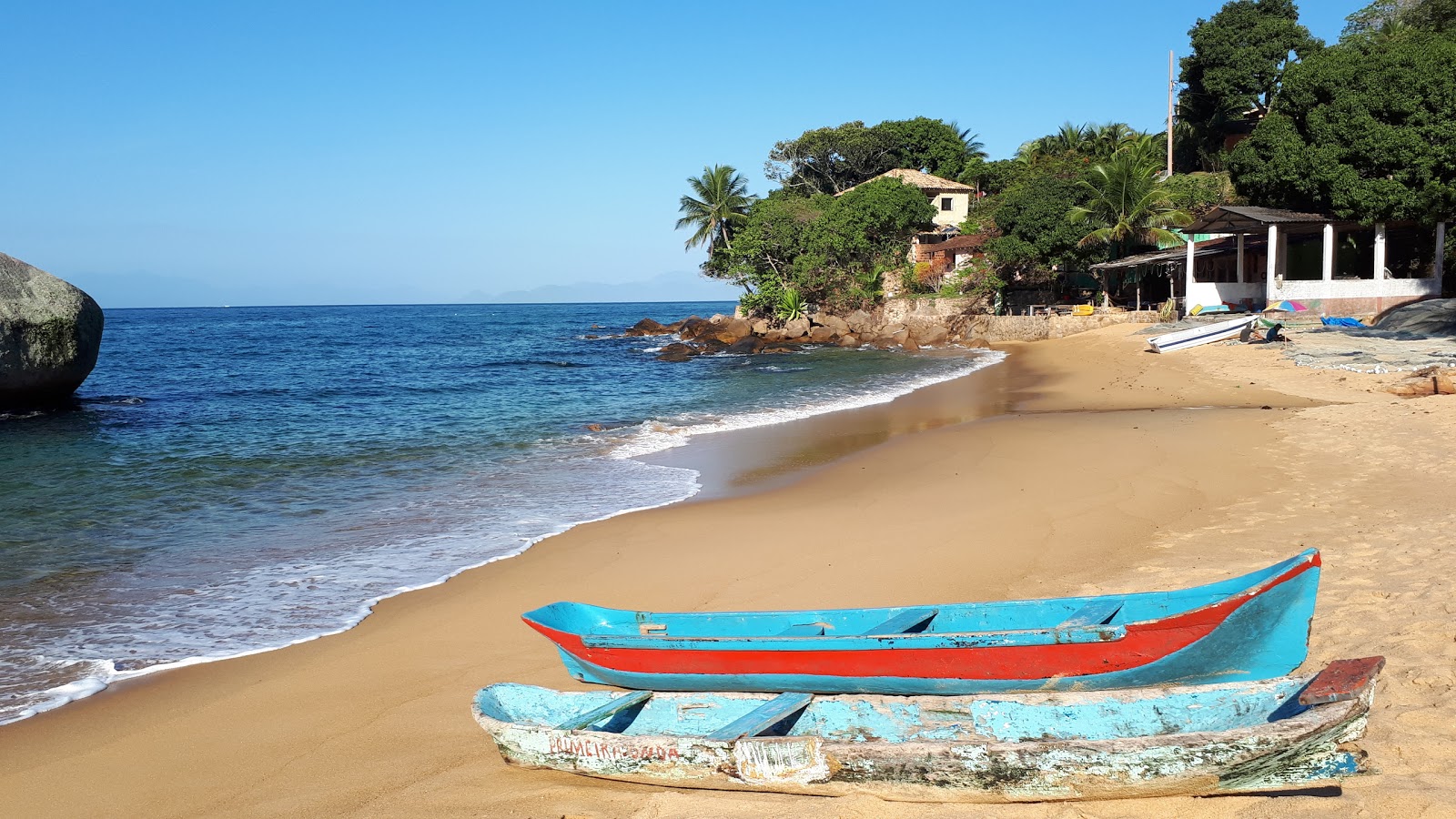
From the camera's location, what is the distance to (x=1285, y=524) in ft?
27.5

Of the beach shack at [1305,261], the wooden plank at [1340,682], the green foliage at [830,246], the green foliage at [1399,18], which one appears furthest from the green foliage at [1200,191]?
the wooden plank at [1340,682]

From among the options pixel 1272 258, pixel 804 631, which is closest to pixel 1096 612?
pixel 804 631

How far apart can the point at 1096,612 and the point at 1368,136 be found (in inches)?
1168

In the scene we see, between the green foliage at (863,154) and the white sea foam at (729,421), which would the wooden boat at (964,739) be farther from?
the green foliage at (863,154)

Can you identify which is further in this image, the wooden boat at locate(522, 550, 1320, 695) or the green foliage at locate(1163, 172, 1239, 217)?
the green foliage at locate(1163, 172, 1239, 217)

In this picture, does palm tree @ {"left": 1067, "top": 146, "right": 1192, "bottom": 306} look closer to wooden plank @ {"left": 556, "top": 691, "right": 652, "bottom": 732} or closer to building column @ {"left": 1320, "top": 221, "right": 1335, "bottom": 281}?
building column @ {"left": 1320, "top": 221, "right": 1335, "bottom": 281}

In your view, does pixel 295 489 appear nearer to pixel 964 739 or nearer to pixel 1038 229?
pixel 964 739

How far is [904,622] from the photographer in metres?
5.46

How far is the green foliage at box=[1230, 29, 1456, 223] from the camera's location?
2652 cm

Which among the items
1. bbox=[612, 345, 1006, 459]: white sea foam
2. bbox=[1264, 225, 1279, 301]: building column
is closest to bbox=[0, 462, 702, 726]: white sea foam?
bbox=[612, 345, 1006, 459]: white sea foam

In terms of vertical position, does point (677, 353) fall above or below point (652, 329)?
below

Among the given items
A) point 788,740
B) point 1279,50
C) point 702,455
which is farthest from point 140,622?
point 1279,50

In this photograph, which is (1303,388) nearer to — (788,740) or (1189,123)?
(788,740)

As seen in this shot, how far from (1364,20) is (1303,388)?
4068cm
